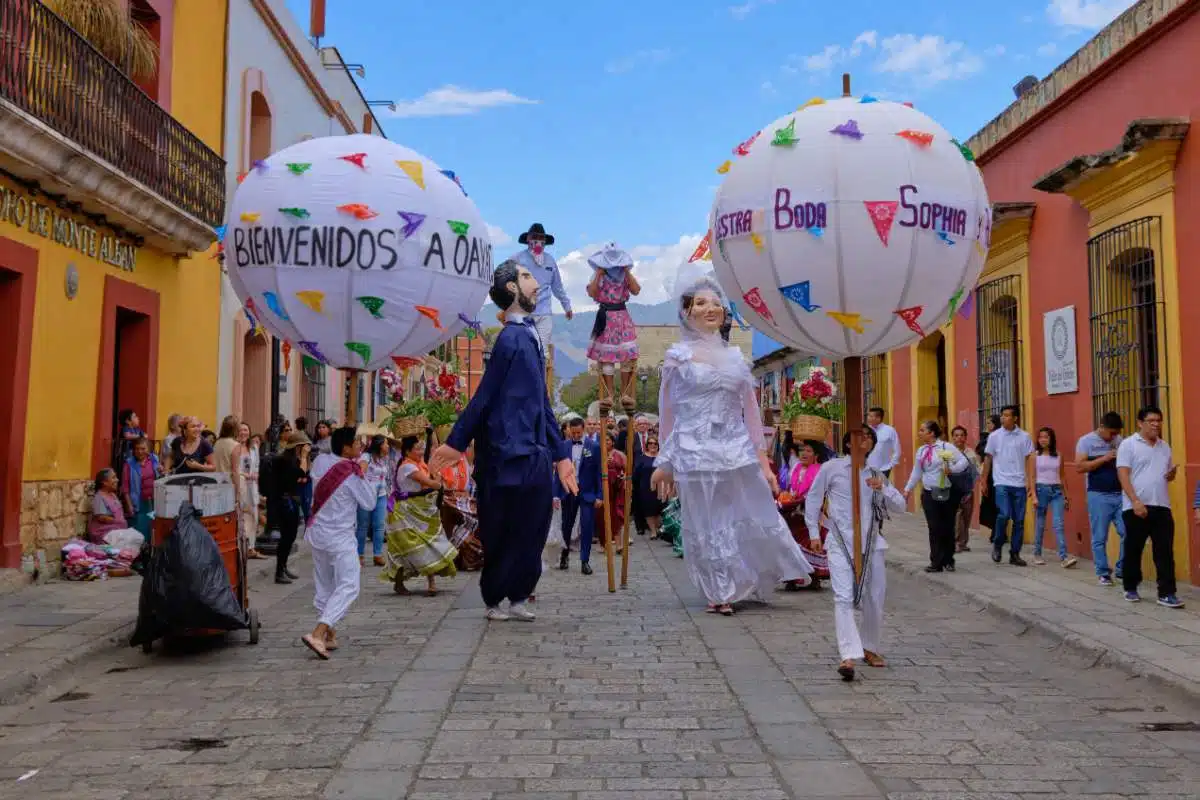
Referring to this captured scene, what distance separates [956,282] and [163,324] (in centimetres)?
1051

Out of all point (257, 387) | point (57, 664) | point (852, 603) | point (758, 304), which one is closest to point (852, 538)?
point (852, 603)

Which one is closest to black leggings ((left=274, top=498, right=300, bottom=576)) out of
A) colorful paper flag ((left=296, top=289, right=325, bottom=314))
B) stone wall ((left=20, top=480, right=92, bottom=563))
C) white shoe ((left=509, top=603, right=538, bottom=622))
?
stone wall ((left=20, top=480, right=92, bottom=563))

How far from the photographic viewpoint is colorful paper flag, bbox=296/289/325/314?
21.2ft

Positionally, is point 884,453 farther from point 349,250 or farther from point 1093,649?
point 349,250

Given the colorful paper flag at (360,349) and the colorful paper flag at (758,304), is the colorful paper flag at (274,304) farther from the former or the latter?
the colorful paper flag at (758,304)

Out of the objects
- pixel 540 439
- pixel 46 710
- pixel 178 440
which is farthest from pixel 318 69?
pixel 46 710

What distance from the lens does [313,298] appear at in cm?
648

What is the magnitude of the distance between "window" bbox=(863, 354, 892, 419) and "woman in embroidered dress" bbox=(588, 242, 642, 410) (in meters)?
6.33

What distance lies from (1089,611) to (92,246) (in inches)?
387

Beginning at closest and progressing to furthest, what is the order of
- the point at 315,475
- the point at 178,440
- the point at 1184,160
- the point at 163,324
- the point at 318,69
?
1. the point at 315,475
2. the point at 1184,160
3. the point at 178,440
4. the point at 163,324
5. the point at 318,69

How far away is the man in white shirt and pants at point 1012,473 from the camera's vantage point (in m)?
11.7

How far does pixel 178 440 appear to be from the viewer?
38.6ft

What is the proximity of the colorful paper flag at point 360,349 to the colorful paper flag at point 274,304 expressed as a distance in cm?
38

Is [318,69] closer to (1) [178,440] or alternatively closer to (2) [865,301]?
(1) [178,440]
